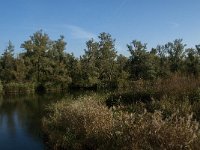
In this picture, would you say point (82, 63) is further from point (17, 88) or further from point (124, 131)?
point (124, 131)

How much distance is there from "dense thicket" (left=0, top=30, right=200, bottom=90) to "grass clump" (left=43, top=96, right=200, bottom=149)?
144 ft

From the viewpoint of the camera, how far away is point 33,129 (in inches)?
753

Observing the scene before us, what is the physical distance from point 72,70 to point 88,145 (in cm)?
5242

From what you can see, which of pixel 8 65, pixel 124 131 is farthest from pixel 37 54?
pixel 124 131

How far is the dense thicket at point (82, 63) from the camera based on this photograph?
194 feet

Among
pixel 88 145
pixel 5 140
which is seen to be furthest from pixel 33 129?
pixel 88 145

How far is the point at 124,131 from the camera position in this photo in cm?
875

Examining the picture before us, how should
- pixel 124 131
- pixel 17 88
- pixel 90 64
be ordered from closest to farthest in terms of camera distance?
pixel 124 131, pixel 17 88, pixel 90 64

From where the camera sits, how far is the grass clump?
24.6ft

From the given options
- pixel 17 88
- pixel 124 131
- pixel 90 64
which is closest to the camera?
pixel 124 131

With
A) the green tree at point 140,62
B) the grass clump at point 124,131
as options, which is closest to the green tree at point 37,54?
the green tree at point 140,62

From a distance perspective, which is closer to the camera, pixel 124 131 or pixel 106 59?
pixel 124 131

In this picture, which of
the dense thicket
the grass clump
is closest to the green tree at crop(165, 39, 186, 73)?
the dense thicket

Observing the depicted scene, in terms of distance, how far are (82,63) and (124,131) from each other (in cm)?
5514
